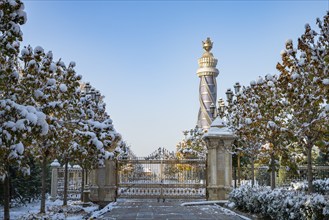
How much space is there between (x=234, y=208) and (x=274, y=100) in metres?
4.26

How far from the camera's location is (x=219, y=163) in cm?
1805

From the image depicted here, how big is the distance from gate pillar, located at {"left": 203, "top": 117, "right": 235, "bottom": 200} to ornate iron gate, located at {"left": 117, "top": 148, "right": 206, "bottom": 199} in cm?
74

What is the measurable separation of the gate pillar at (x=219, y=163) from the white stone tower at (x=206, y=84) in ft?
165

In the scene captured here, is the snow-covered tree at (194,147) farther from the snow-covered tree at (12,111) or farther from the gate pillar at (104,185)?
the snow-covered tree at (12,111)

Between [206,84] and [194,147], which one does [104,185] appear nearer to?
[194,147]

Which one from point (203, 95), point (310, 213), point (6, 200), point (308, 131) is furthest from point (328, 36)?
point (203, 95)

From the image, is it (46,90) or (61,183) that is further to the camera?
(61,183)

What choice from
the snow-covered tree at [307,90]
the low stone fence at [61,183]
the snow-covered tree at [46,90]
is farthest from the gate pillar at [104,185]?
the snow-covered tree at [307,90]

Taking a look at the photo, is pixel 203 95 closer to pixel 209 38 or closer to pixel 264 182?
pixel 209 38

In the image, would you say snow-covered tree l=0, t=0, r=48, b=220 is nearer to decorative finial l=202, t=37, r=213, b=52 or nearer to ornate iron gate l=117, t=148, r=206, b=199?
ornate iron gate l=117, t=148, r=206, b=199

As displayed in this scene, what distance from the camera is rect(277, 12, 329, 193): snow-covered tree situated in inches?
430

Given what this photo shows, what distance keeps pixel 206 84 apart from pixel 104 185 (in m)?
55.0

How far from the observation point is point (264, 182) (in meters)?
24.6

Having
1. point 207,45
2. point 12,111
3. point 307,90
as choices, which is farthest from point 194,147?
point 207,45
